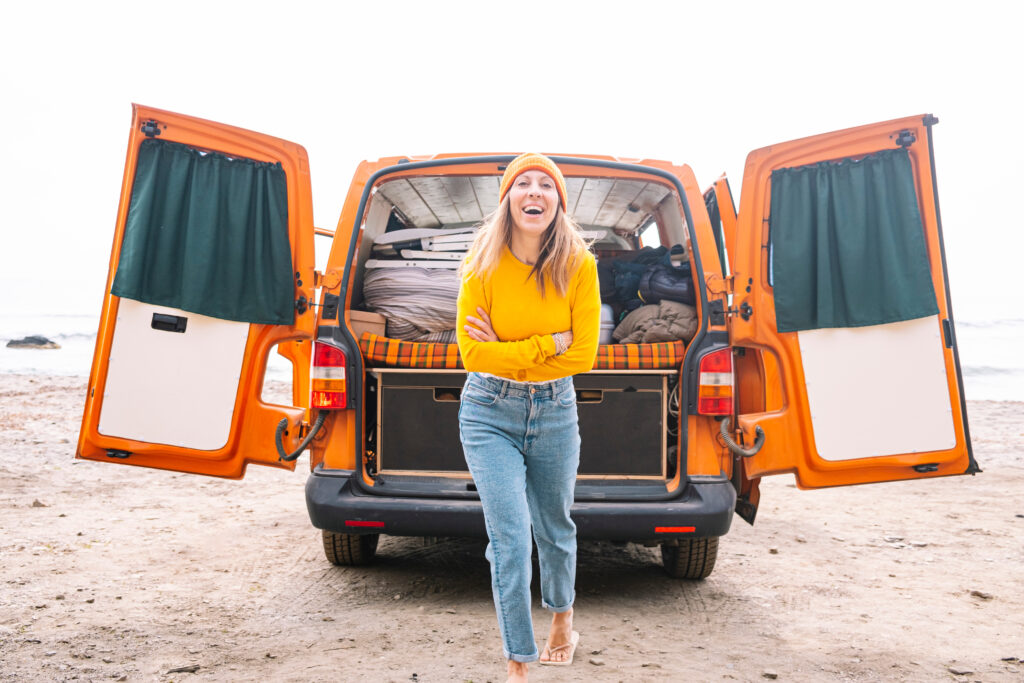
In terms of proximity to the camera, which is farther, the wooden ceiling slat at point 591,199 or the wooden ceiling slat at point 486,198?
the wooden ceiling slat at point 591,199

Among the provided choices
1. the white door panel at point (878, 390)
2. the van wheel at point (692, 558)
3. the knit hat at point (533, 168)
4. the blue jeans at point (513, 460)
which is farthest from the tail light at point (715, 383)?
the knit hat at point (533, 168)

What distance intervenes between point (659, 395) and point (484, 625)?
1323 millimetres

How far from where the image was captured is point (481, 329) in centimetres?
241

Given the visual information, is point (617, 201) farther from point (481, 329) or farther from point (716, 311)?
point (481, 329)

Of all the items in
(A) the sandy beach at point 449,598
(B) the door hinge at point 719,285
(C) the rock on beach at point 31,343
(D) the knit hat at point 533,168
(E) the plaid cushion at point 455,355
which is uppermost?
(C) the rock on beach at point 31,343

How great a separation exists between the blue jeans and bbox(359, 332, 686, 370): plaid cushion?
3.66 ft

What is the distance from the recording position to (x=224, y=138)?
3580 mm

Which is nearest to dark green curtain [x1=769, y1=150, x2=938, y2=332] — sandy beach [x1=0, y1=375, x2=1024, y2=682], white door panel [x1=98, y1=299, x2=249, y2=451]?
sandy beach [x1=0, y1=375, x2=1024, y2=682]

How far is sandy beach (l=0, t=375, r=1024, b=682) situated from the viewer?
9.36 feet

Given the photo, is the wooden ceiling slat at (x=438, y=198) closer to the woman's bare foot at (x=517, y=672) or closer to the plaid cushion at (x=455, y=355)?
the plaid cushion at (x=455, y=355)

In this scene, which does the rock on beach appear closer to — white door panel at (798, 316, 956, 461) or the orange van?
the orange van

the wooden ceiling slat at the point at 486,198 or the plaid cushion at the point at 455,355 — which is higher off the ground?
the wooden ceiling slat at the point at 486,198

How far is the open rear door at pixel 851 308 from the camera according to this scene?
3.41 meters

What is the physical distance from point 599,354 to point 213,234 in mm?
1872
